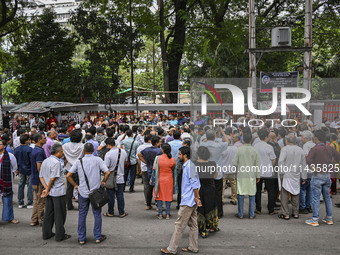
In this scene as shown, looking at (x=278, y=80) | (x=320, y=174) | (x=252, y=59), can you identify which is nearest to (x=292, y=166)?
(x=320, y=174)

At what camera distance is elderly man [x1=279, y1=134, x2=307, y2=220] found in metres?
6.70

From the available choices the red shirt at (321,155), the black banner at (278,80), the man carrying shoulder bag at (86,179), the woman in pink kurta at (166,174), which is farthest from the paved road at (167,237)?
the black banner at (278,80)

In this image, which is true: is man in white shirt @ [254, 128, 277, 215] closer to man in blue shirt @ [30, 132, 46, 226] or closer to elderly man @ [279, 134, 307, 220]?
elderly man @ [279, 134, 307, 220]

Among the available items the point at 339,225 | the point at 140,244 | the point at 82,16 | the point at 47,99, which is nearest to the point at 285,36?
the point at 339,225

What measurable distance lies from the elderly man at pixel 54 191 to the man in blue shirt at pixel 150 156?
2187mm

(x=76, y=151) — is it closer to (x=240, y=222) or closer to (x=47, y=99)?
(x=240, y=222)

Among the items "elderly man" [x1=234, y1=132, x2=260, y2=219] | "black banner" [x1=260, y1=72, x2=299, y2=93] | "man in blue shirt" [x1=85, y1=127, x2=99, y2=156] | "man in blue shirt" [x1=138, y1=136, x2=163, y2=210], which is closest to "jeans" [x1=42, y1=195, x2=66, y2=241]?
"man in blue shirt" [x1=138, y1=136, x2=163, y2=210]

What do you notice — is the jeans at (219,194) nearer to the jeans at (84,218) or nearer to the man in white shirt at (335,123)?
the jeans at (84,218)

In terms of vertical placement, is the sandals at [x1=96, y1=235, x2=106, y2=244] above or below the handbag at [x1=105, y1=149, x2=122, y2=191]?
below

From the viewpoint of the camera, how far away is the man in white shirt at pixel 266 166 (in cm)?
712

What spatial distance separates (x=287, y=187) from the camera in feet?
22.3

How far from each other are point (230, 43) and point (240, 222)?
54.7ft

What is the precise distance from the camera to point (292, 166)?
22.0 ft

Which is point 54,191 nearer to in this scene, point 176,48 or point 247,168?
point 247,168
